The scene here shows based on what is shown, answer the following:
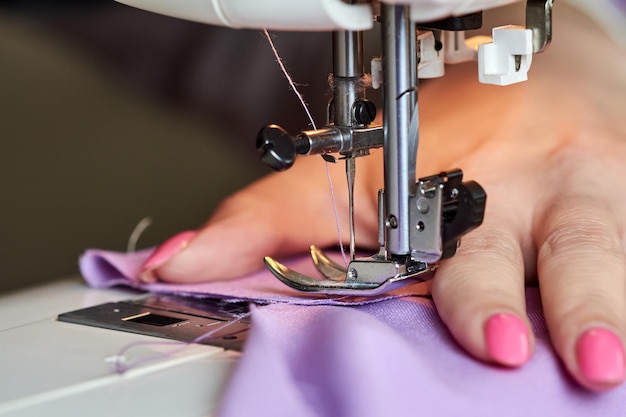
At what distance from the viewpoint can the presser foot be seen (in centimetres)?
74

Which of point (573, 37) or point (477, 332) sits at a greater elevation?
point (573, 37)

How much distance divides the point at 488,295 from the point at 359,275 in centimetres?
10

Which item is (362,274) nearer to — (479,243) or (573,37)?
(479,243)

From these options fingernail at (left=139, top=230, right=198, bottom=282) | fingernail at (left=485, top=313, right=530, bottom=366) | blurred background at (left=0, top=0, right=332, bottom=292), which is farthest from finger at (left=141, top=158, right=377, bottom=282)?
blurred background at (left=0, top=0, right=332, bottom=292)

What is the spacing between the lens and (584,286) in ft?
Result: 2.40

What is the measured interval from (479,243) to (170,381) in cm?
27

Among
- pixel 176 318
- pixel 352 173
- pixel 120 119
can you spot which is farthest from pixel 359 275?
pixel 120 119

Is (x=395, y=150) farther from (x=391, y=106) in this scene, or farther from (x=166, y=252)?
(x=166, y=252)

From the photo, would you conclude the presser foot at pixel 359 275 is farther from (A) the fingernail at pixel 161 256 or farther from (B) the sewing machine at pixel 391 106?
(A) the fingernail at pixel 161 256

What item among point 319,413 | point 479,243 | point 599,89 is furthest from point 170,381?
point 599,89

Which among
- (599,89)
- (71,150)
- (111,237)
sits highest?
(599,89)

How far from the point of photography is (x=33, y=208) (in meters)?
1.85

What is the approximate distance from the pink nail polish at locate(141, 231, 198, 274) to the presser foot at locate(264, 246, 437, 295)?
19 cm

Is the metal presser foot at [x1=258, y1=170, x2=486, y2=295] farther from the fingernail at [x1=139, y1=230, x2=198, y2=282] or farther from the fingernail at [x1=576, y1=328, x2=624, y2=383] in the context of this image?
the fingernail at [x1=139, y1=230, x2=198, y2=282]
